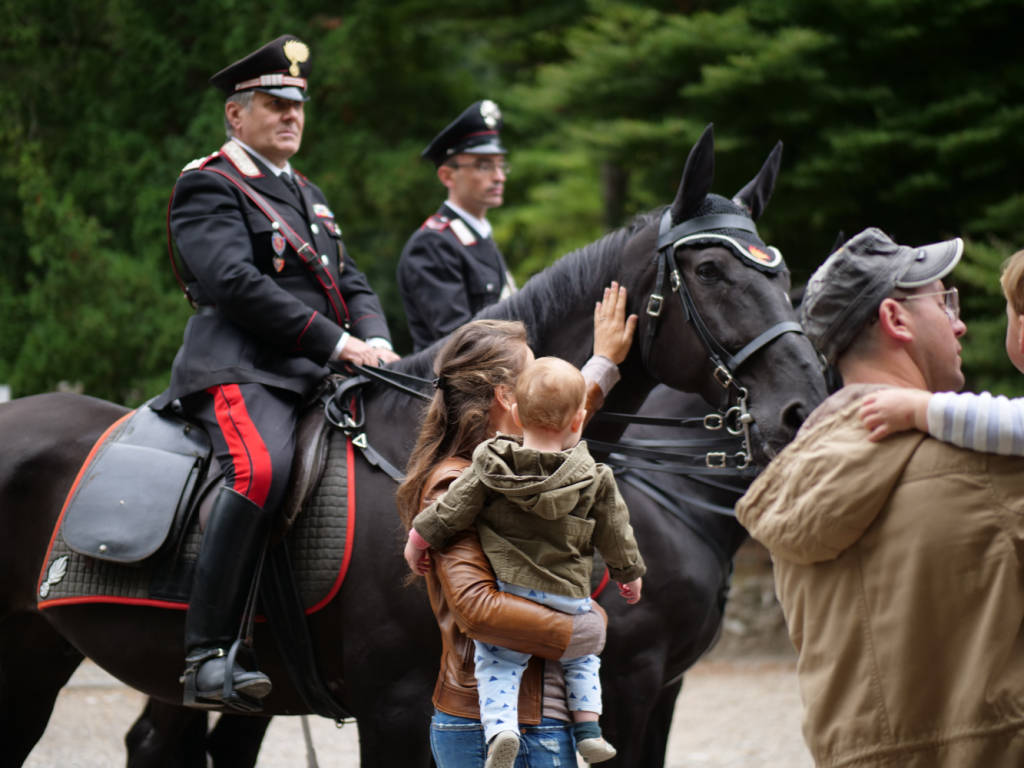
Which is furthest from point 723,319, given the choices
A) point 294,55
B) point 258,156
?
point 294,55

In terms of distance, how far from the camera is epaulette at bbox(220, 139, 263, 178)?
3.95m

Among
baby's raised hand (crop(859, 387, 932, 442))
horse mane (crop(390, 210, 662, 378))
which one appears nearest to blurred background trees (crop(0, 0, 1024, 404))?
horse mane (crop(390, 210, 662, 378))

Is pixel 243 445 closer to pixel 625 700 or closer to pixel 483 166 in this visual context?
pixel 625 700

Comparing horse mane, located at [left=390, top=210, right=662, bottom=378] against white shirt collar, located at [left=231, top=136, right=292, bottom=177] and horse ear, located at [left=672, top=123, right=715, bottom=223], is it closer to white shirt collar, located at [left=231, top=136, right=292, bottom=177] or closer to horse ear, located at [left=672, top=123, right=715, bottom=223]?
horse ear, located at [left=672, top=123, right=715, bottom=223]

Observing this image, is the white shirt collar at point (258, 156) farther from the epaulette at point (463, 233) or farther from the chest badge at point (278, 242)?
the epaulette at point (463, 233)

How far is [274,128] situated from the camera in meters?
4.03

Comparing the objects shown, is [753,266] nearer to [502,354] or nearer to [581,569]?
[502,354]

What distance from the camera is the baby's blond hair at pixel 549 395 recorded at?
2.51m

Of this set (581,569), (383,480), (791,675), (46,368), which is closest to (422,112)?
(46,368)

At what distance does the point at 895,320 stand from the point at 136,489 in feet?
8.39

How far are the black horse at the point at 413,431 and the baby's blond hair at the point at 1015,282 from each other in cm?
111

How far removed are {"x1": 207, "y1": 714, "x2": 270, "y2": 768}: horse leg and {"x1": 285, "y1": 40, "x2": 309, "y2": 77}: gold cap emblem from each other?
2480 millimetres

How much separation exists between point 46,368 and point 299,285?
19.7 ft

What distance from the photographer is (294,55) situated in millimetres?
4109
